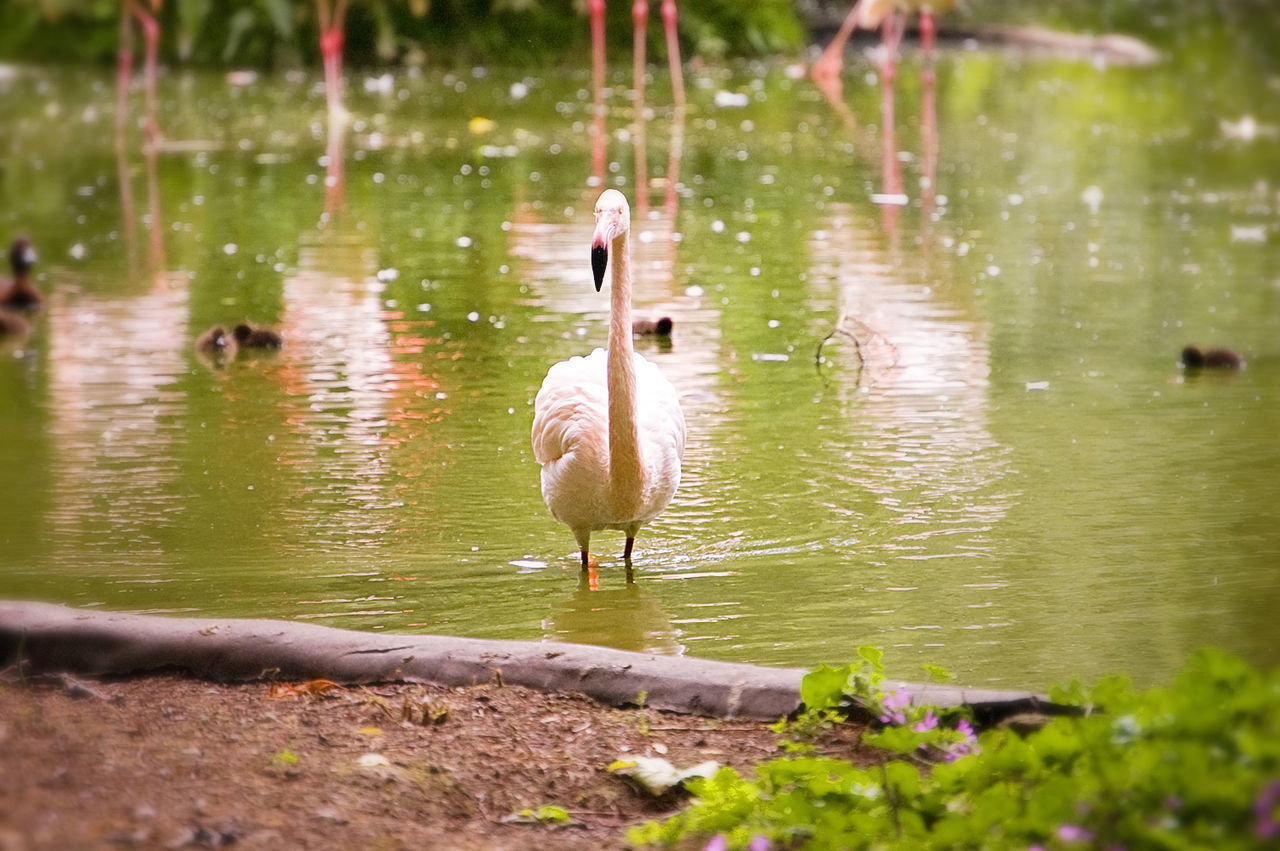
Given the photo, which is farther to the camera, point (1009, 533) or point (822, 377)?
point (822, 377)

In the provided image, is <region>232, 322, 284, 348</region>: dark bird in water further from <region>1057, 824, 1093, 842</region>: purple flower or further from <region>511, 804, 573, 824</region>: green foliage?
<region>1057, 824, 1093, 842</region>: purple flower

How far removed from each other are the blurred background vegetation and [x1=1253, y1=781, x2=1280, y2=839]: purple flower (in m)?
23.8

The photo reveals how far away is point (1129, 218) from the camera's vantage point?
1246 cm

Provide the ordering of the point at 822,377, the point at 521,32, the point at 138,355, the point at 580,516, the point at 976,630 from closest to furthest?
1. the point at 976,630
2. the point at 580,516
3. the point at 822,377
4. the point at 138,355
5. the point at 521,32

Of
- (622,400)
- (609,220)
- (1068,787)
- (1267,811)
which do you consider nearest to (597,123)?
(609,220)

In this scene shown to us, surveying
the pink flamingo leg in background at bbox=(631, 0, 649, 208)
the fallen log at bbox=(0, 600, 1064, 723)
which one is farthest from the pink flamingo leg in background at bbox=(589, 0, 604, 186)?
the fallen log at bbox=(0, 600, 1064, 723)

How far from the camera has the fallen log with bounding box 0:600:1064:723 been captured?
448cm

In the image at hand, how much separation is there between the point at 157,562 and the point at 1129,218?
868 cm

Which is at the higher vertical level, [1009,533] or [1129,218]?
[1129,218]

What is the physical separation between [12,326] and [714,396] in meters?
4.34

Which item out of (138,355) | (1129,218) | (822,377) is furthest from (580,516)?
(1129,218)

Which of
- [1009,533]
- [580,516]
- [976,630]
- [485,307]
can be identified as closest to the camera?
[976,630]

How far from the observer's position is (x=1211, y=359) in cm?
823

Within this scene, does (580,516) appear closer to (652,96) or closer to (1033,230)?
(1033,230)
